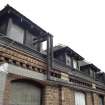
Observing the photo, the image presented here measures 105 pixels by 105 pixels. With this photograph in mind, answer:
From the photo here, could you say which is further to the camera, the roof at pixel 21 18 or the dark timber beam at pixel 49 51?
the dark timber beam at pixel 49 51

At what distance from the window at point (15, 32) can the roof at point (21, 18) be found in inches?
14.9

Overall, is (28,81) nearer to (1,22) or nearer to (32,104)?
(32,104)

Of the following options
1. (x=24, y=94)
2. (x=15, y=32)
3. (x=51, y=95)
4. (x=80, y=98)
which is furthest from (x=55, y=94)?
(x=15, y=32)

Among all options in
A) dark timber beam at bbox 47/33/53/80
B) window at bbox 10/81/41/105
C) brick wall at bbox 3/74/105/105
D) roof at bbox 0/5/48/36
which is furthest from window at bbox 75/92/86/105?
roof at bbox 0/5/48/36

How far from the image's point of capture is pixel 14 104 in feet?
24.1

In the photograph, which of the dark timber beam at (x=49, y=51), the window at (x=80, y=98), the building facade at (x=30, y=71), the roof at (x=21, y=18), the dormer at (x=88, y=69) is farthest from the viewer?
the dormer at (x=88, y=69)

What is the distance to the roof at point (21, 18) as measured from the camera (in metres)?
8.80

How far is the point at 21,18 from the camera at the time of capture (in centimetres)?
911

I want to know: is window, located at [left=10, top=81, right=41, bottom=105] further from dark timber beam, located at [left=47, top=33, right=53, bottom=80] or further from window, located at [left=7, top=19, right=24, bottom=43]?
window, located at [left=7, top=19, right=24, bottom=43]

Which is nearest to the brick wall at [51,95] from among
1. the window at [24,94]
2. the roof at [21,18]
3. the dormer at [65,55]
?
the window at [24,94]

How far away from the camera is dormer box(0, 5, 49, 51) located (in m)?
9.01

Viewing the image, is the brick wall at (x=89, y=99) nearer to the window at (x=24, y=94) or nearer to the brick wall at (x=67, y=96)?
the brick wall at (x=67, y=96)

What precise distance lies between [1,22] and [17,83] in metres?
4.12

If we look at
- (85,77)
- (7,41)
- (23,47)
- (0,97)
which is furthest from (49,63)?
(85,77)
